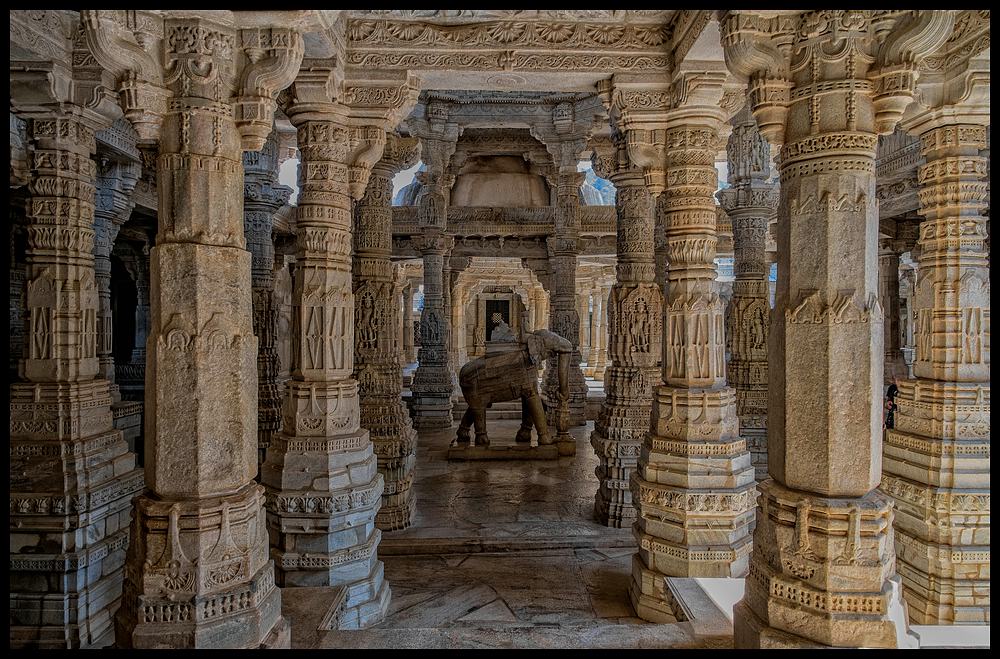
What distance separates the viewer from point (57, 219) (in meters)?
5.28

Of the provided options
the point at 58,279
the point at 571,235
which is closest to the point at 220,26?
the point at 58,279

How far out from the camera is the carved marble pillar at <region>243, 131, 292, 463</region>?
9133 mm

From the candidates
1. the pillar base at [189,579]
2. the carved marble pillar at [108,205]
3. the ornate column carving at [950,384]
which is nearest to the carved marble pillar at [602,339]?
the carved marble pillar at [108,205]

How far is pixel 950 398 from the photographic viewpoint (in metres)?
5.00

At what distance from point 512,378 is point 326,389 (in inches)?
196

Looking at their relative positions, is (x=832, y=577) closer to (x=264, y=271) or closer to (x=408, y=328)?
(x=264, y=271)

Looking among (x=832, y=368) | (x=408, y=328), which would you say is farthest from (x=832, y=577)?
(x=408, y=328)

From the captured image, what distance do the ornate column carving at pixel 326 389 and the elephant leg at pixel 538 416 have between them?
4888 mm

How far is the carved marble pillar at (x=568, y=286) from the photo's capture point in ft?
40.3

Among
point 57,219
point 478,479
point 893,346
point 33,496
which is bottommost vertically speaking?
point 478,479

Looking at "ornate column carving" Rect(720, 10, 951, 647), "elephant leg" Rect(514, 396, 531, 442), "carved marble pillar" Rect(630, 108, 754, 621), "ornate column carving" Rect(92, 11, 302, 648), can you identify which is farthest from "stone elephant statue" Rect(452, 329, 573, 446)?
"ornate column carving" Rect(92, 11, 302, 648)

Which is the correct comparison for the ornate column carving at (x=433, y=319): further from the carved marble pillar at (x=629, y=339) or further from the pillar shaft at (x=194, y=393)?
the pillar shaft at (x=194, y=393)
